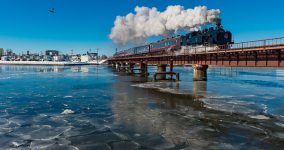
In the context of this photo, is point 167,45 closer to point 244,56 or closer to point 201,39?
point 201,39

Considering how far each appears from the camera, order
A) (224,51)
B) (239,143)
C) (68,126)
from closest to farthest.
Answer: (239,143)
(68,126)
(224,51)

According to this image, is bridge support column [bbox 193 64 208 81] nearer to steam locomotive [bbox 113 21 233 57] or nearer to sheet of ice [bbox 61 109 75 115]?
steam locomotive [bbox 113 21 233 57]

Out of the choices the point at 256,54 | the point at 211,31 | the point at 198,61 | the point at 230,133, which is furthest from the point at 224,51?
the point at 230,133

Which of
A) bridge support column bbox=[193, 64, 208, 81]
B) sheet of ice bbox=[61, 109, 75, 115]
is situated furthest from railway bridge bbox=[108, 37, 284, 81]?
sheet of ice bbox=[61, 109, 75, 115]

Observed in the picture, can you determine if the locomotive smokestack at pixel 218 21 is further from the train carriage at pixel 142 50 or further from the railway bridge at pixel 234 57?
the train carriage at pixel 142 50

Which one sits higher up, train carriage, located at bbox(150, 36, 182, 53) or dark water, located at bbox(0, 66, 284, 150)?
train carriage, located at bbox(150, 36, 182, 53)

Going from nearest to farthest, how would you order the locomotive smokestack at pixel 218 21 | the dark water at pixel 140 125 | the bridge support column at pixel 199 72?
1. the dark water at pixel 140 125
2. the bridge support column at pixel 199 72
3. the locomotive smokestack at pixel 218 21

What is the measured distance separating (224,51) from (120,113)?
75.4ft

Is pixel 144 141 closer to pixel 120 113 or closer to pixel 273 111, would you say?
pixel 120 113

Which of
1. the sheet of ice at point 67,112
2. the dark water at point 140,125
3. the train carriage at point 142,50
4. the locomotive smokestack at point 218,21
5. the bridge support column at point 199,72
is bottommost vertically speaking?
the dark water at point 140,125

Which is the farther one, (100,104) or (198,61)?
(198,61)

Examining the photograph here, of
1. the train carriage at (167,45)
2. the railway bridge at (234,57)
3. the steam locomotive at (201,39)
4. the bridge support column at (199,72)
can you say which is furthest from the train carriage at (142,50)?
the bridge support column at (199,72)

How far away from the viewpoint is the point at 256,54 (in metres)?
32.5

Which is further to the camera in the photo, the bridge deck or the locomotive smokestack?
the locomotive smokestack
